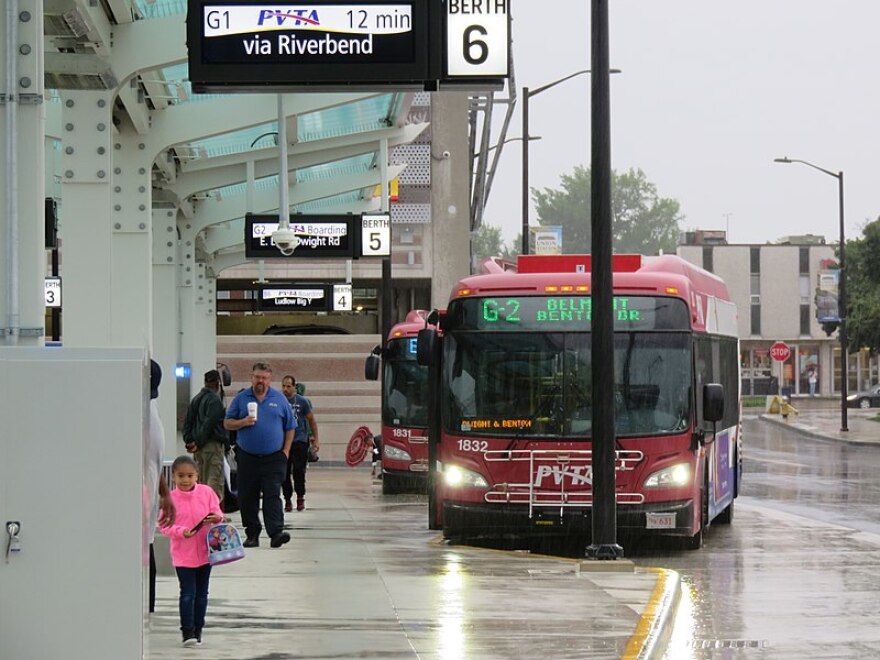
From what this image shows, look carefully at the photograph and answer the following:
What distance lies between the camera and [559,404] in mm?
17875

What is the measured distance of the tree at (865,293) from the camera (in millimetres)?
60656

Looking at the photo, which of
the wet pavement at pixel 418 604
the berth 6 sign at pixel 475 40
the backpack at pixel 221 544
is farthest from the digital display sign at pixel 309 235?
the backpack at pixel 221 544

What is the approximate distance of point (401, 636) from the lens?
10953 mm

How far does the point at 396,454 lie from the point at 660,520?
1170 cm

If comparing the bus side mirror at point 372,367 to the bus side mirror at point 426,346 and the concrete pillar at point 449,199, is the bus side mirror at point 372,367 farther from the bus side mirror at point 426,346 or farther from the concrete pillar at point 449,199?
the concrete pillar at point 449,199

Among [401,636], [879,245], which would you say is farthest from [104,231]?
[879,245]

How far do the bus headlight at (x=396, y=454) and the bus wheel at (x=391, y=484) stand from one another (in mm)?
334

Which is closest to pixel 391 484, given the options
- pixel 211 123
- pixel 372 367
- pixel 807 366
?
pixel 372 367

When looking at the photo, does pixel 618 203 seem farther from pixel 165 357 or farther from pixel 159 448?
pixel 159 448

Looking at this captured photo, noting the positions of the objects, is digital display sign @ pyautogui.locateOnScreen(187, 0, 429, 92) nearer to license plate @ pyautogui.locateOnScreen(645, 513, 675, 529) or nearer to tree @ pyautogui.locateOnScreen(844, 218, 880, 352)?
license plate @ pyautogui.locateOnScreen(645, 513, 675, 529)

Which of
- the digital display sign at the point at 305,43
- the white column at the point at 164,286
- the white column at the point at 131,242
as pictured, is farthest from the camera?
the white column at the point at 164,286

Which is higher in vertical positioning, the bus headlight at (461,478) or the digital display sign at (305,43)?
the digital display sign at (305,43)

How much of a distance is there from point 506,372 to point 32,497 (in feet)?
34.6

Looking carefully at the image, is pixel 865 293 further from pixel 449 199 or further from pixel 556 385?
pixel 556 385
